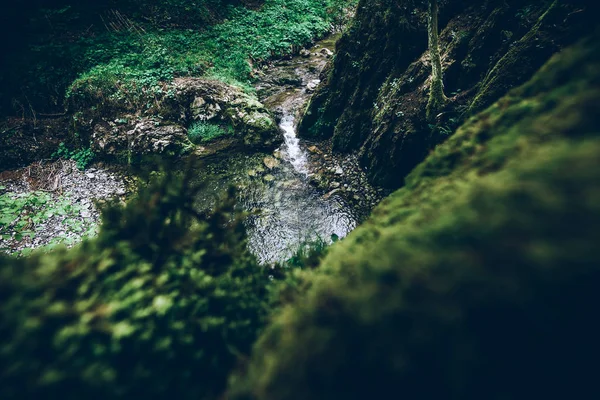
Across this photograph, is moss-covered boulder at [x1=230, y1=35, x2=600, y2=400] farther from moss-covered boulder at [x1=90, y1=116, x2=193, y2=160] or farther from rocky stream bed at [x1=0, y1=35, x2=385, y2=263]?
moss-covered boulder at [x1=90, y1=116, x2=193, y2=160]

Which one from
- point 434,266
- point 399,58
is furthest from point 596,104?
point 399,58

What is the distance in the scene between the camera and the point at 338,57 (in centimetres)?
745

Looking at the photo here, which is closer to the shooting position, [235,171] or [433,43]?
[433,43]

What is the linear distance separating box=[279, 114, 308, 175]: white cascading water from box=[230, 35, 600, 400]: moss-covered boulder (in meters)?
6.20

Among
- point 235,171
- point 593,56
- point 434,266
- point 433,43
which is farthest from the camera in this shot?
point 235,171

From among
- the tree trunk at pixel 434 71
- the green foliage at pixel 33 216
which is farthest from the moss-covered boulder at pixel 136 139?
the tree trunk at pixel 434 71

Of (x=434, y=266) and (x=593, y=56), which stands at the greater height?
(x=593, y=56)

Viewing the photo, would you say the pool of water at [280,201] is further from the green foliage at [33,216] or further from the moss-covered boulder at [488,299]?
the moss-covered boulder at [488,299]

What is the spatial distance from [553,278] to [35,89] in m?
12.6

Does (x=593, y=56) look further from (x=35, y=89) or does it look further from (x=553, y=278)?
(x=35, y=89)

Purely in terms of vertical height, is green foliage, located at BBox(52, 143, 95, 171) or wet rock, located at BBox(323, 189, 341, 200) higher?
green foliage, located at BBox(52, 143, 95, 171)

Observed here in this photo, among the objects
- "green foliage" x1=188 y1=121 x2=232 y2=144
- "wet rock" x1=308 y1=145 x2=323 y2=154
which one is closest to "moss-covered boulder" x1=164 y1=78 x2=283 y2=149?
"green foliage" x1=188 y1=121 x2=232 y2=144

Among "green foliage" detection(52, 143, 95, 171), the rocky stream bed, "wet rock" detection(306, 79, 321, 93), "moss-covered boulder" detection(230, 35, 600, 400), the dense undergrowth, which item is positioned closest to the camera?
"moss-covered boulder" detection(230, 35, 600, 400)

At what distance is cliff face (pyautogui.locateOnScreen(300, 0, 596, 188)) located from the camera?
3.55 metres
